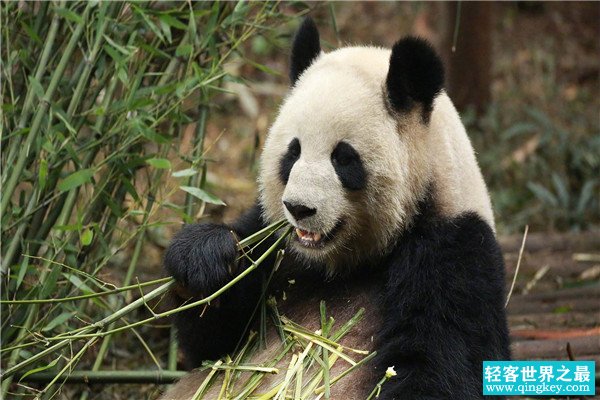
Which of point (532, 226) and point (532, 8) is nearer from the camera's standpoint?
point (532, 226)

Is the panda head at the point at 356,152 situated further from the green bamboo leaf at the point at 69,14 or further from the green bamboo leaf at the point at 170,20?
the green bamboo leaf at the point at 69,14

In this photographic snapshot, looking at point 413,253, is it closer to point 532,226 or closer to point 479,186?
point 479,186

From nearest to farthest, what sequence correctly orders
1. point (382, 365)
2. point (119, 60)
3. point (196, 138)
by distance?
point (382, 365) < point (119, 60) < point (196, 138)

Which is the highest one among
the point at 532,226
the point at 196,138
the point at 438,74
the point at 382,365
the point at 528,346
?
the point at 438,74

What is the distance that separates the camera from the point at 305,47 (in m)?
4.20

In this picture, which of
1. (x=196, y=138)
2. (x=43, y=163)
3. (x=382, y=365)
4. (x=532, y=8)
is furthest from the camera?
(x=532, y=8)

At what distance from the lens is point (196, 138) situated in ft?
17.3

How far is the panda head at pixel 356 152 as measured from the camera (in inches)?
145

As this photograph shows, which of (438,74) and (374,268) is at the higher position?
(438,74)

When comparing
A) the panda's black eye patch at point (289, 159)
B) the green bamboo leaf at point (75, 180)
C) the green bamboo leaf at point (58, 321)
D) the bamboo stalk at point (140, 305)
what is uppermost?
the panda's black eye patch at point (289, 159)

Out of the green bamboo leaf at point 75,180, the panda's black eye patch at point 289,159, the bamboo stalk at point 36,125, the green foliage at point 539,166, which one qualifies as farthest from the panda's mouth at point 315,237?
the green foliage at point 539,166

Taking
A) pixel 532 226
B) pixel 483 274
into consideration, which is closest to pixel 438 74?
pixel 483 274

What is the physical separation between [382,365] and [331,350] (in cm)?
24

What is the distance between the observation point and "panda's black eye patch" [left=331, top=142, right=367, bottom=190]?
146 inches
